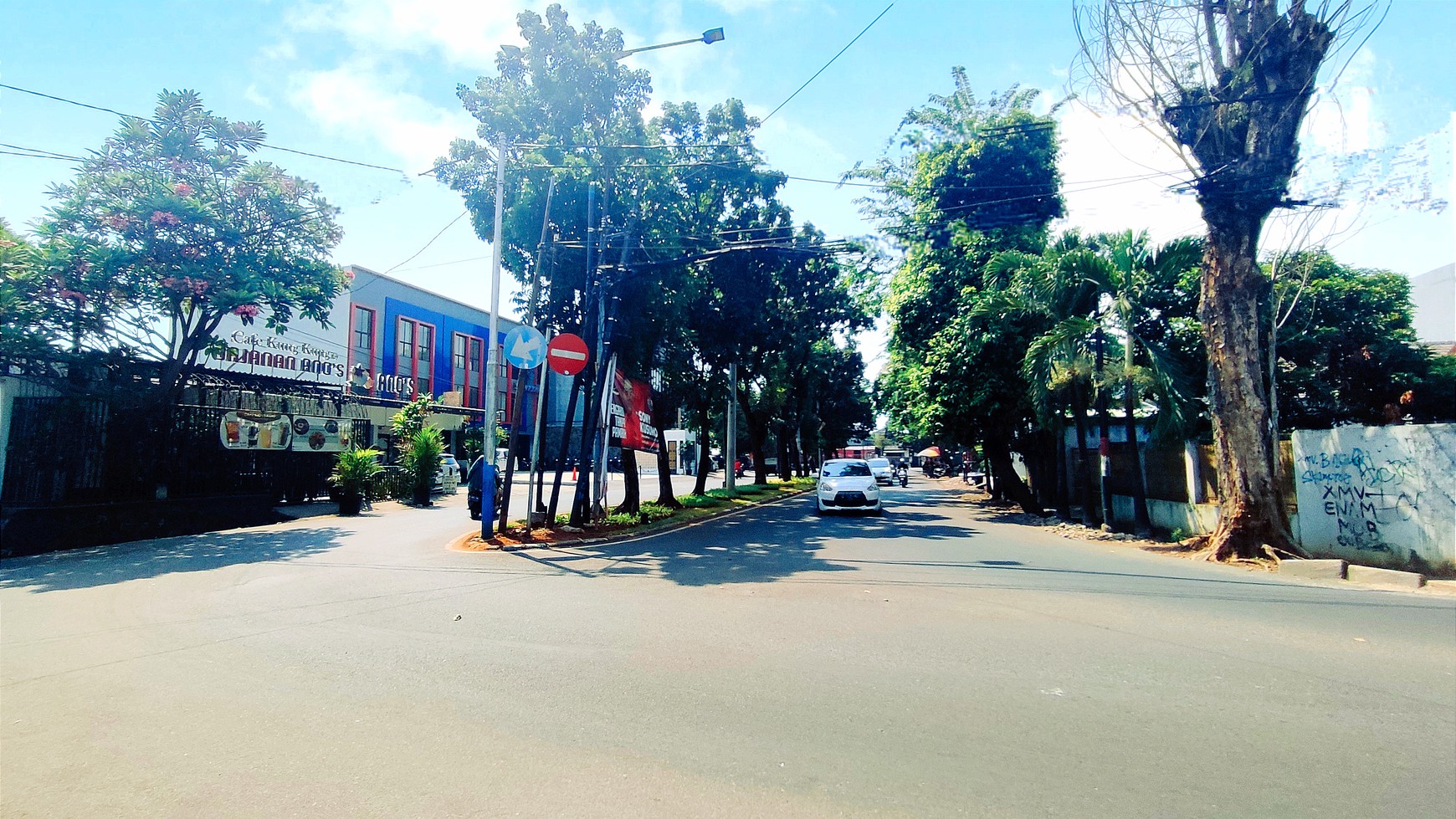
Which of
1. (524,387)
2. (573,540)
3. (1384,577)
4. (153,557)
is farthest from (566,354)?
(1384,577)

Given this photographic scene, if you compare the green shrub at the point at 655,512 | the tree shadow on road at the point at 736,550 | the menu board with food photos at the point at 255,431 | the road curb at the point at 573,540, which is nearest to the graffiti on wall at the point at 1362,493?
the tree shadow on road at the point at 736,550

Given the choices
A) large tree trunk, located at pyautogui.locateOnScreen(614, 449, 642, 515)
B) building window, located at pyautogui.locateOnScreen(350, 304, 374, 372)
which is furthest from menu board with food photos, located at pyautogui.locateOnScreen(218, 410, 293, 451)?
building window, located at pyautogui.locateOnScreen(350, 304, 374, 372)

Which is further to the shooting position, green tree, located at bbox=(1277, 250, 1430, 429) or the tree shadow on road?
green tree, located at bbox=(1277, 250, 1430, 429)

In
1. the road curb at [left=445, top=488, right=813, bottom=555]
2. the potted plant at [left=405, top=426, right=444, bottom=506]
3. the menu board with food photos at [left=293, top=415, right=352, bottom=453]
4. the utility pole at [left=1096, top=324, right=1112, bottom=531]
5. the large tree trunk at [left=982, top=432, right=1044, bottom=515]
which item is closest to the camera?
the road curb at [left=445, top=488, right=813, bottom=555]

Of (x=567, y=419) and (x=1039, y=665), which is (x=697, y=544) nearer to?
(x=567, y=419)

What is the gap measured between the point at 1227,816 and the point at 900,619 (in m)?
3.90

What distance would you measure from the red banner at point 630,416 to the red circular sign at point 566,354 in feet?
7.40

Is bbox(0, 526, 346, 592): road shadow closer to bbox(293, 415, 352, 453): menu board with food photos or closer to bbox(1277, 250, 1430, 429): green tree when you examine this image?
bbox(293, 415, 352, 453): menu board with food photos

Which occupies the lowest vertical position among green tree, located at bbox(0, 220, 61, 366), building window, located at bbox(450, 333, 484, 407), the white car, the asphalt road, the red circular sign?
the asphalt road

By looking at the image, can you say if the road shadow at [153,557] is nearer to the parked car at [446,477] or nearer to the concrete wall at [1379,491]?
the parked car at [446,477]

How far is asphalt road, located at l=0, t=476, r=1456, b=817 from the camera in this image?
3.71 metres

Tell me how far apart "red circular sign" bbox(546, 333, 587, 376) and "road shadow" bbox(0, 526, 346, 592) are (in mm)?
5068

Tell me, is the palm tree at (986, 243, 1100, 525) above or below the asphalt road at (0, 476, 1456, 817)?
above

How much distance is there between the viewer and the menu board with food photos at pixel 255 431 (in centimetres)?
1820
